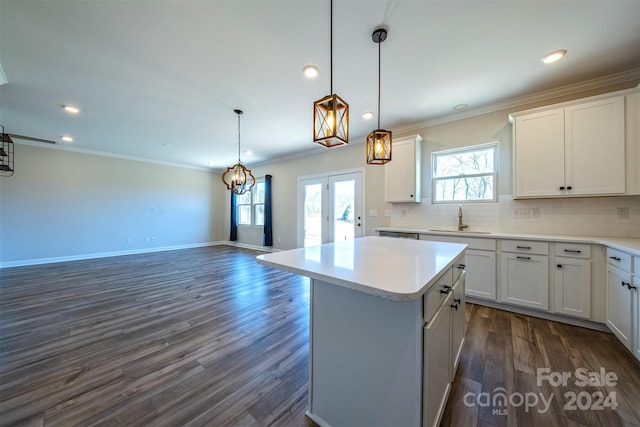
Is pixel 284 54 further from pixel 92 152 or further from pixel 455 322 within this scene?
pixel 92 152

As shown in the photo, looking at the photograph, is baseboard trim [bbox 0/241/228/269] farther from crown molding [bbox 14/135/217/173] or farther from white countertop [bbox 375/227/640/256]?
white countertop [bbox 375/227/640/256]

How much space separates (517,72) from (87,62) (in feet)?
14.9

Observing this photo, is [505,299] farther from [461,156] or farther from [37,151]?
[37,151]

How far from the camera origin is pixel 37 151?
4961mm

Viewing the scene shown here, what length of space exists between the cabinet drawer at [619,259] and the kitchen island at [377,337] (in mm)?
1759

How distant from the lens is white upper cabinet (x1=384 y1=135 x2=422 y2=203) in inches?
141

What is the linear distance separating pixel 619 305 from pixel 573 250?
555 millimetres

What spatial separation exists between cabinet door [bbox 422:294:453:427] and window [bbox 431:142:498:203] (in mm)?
2568

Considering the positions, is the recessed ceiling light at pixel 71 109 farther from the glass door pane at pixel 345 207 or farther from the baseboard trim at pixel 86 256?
the glass door pane at pixel 345 207

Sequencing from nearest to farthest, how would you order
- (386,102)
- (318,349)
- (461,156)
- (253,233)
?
(318,349) → (386,102) → (461,156) → (253,233)

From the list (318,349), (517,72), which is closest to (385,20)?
(517,72)

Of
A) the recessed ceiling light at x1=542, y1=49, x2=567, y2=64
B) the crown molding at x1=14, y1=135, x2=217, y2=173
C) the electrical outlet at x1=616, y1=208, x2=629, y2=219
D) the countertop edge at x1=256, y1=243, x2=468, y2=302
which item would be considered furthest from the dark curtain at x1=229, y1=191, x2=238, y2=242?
the electrical outlet at x1=616, y1=208, x2=629, y2=219

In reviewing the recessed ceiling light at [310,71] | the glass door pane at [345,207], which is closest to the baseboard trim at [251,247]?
the glass door pane at [345,207]

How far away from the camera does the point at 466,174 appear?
11.1 feet
